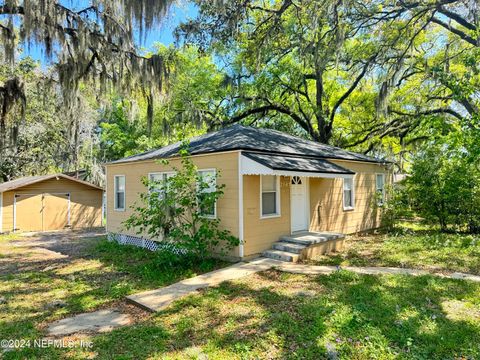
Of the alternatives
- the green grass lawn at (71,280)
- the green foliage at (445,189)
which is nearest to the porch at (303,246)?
the green grass lawn at (71,280)

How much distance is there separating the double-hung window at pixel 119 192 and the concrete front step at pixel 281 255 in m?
6.29

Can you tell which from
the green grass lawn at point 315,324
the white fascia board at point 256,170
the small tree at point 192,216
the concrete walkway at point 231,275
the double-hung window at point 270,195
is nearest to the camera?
the green grass lawn at point 315,324

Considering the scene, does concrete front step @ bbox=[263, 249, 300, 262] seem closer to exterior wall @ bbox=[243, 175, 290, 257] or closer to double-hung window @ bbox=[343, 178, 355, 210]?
exterior wall @ bbox=[243, 175, 290, 257]

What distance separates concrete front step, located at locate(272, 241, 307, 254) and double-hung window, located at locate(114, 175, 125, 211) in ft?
20.7

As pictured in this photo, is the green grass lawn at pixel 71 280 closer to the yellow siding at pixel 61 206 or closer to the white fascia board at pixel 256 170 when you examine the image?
the white fascia board at pixel 256 170

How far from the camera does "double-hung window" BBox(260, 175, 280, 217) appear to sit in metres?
8.75

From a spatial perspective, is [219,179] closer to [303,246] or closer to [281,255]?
[281,255]

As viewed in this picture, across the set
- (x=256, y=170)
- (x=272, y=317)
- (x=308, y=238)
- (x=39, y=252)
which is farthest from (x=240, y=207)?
(x=39, y=252)

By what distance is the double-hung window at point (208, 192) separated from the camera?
7.92m

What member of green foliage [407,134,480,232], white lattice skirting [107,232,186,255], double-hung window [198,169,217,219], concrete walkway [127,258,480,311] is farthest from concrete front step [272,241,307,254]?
green foliage [407,134,480,232]

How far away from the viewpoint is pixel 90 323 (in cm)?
477

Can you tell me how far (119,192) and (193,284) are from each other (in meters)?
7.15

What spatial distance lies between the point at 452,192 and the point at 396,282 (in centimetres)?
629

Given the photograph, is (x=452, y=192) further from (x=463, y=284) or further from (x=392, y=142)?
(x=392, y=142)
